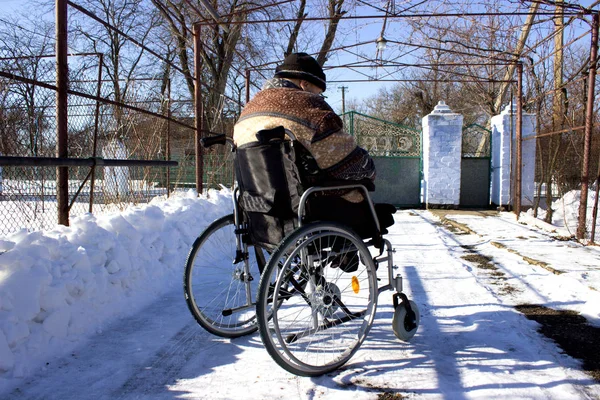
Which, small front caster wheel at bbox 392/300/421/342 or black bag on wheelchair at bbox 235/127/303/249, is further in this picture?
small front caster wheel at bbox 392/300/421/342

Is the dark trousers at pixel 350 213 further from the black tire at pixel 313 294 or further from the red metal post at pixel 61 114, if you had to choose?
the red metal post at pixel 61 114

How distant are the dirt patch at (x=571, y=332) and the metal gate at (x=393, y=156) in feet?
27.7

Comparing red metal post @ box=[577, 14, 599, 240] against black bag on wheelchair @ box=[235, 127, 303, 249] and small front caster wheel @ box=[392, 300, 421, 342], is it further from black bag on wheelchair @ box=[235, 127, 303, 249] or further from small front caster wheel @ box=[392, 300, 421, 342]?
black bag on wheelchair @ box=[235, 127, 303, 249]

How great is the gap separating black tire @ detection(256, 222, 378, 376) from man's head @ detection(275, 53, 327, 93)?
2.77 feet

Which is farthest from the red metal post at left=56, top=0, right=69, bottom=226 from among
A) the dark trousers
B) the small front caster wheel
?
the small front caster wheel

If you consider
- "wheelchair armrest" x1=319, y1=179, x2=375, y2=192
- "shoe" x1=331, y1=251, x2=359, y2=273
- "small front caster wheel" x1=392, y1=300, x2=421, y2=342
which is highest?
"wheelchair armrest" x1=319, y1=179, x2=375, y2=192

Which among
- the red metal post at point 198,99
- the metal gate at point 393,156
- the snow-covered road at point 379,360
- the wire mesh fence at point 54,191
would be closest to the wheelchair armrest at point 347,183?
the snow-covered road at point 379,360

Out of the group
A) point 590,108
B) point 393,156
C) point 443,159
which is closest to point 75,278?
point 590,108

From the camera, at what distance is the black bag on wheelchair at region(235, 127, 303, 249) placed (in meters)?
2.03

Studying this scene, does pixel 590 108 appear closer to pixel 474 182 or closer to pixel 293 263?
pixel 293 263

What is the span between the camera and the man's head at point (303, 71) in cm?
235

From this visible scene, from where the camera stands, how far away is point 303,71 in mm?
2348

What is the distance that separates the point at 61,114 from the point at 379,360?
265cm

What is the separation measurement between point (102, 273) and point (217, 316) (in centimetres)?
77
